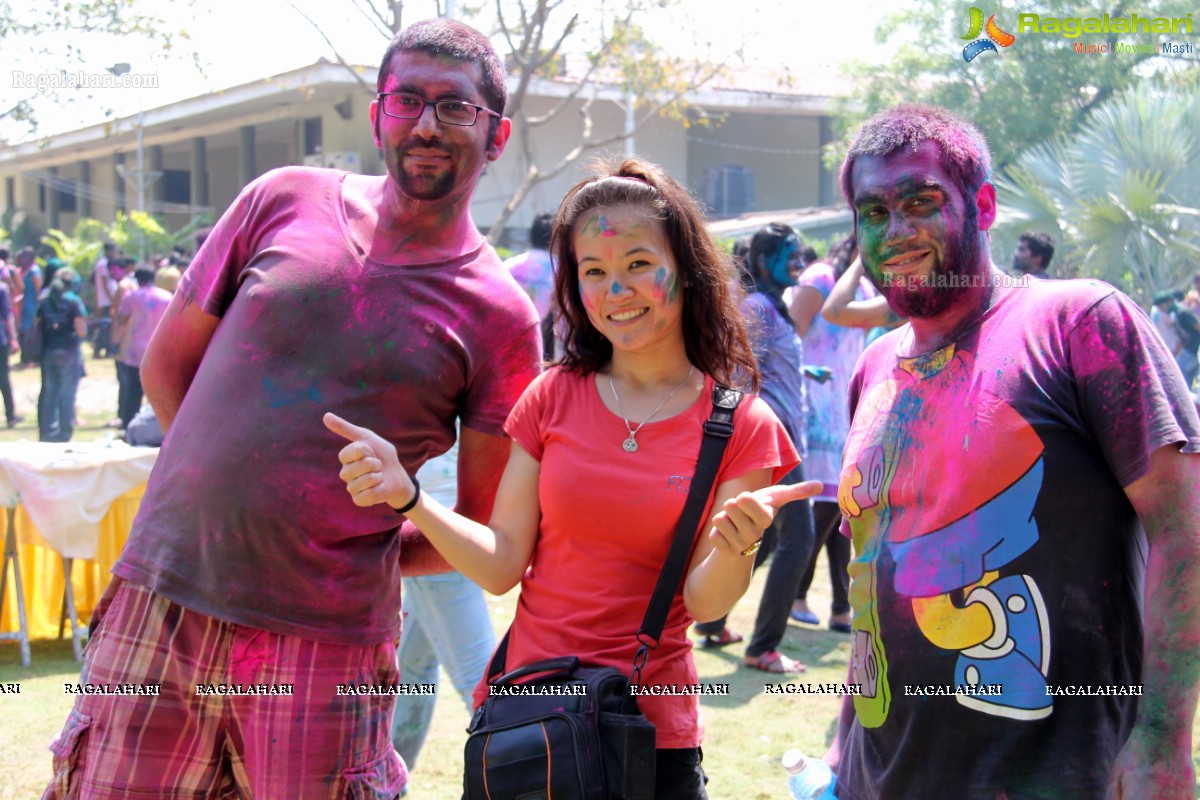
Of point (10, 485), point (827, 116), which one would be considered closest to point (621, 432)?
point (10, 485)

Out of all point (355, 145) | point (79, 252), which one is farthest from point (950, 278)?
point (79, 252)

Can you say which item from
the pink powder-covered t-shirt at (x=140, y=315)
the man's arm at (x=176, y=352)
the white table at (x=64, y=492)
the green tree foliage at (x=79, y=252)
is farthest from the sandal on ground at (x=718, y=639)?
the green tree foliage at (x=79, y=252)

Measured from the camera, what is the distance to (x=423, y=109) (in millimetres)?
2459

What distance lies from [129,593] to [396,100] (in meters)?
1.22

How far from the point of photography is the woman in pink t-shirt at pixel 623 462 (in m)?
2.16

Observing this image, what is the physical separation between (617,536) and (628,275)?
543 mm

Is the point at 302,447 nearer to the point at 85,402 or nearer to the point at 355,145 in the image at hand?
the point at 85,402

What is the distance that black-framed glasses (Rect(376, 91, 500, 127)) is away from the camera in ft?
8.07

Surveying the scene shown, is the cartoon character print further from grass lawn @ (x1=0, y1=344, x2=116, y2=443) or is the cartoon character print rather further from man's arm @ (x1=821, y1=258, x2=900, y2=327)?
grass lawn @ (x1=0, y1=344, x2=116, y2=443)

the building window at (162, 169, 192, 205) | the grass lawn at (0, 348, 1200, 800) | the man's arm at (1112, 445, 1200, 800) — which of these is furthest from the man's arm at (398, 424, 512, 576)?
the building window at (162, 169, 192, 205)

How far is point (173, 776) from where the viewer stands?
2.27 metres

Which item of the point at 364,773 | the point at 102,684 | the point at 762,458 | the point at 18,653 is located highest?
the point at 762,458

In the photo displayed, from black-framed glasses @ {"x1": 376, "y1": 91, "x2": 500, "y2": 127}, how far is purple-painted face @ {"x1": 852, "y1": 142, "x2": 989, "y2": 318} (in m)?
0.96

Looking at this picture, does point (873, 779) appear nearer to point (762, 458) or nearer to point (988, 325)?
point (762, 458)
